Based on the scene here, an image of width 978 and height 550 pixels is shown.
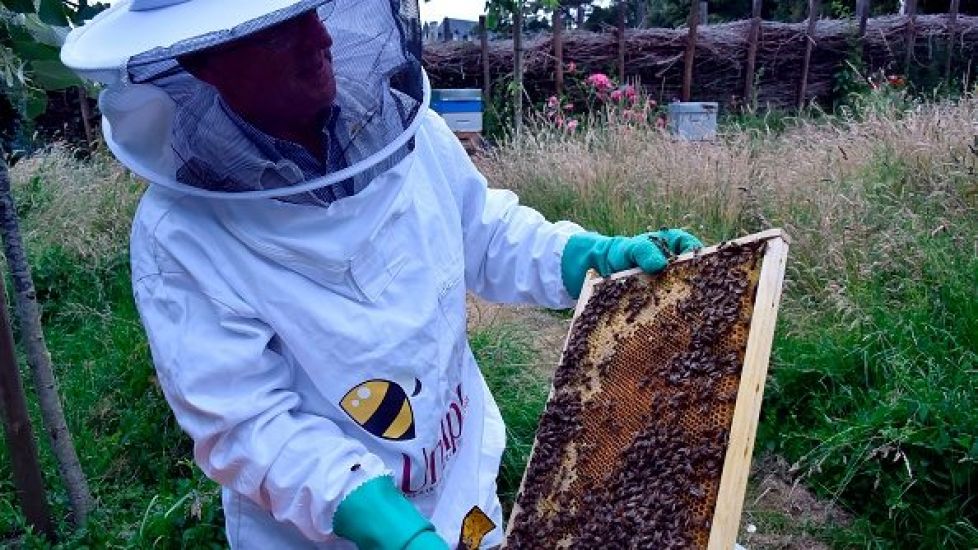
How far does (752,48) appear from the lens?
12508 mm

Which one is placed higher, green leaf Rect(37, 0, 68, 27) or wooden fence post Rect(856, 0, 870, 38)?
green leaf Rect(37, 0, 68, 27)

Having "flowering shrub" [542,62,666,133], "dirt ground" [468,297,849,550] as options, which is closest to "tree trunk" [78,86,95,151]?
"flowering shrub" [542,62,666,133]

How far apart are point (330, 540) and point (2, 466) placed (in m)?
2.71

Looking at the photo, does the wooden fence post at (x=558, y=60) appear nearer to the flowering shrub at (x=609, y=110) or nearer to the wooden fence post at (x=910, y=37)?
the flowering shrub at (x=609, y=110)

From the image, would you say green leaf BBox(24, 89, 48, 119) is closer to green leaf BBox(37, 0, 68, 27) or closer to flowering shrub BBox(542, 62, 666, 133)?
green leaf BBox(37, 0, 68, 27)

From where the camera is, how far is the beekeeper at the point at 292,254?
154cm

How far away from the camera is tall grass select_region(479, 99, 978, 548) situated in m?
3.00

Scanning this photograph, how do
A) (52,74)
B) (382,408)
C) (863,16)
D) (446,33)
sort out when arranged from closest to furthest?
(382,408)
(52,74)
(863,16)
(446,33)

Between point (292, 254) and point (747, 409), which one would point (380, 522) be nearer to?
point (292, 254)

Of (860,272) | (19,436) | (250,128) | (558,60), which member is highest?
(250,128)

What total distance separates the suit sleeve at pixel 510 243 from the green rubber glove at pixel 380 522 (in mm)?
808

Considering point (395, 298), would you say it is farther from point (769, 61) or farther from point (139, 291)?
point (769, 61)

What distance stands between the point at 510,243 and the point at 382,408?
2.07 ft

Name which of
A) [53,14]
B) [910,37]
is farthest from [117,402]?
[910,37]
